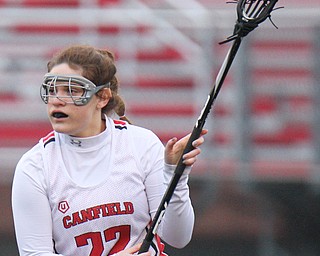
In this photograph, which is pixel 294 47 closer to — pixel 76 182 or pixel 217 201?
pixel 217 201

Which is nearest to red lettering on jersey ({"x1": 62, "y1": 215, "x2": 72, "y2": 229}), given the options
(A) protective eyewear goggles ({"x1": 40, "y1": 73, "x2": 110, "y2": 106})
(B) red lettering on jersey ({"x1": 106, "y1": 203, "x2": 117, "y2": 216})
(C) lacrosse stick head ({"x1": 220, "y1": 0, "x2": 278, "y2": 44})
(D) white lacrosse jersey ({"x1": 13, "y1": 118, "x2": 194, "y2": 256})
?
(D) white lacrosse jersey ({"x1": 13, "y1": 118, "x2": 194, "y2": 256})

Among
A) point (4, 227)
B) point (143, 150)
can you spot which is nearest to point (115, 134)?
point (143, 150)

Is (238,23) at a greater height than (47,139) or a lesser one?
greater

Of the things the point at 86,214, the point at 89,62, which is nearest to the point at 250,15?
the point at 89,62

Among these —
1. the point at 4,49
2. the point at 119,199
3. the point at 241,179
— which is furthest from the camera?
the point at 4,49

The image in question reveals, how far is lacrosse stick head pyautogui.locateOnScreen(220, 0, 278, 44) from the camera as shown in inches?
117

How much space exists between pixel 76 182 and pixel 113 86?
16.6 inches

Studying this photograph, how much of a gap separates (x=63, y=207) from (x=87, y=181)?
13 centimetres

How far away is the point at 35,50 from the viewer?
7.90 meters

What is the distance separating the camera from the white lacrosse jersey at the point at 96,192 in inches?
→ 133

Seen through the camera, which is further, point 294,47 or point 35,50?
point 35,50

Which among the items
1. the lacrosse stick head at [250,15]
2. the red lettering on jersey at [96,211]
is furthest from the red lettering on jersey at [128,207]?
the lacrosse stick head at [250,15]

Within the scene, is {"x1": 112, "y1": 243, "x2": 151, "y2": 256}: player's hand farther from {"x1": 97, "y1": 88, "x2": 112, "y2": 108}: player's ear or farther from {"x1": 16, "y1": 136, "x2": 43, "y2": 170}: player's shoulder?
{"x1": 97, "y1": 88, "x2": 112, "y2": 108}: player's ear

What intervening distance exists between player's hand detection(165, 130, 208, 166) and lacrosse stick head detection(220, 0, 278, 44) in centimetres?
40
